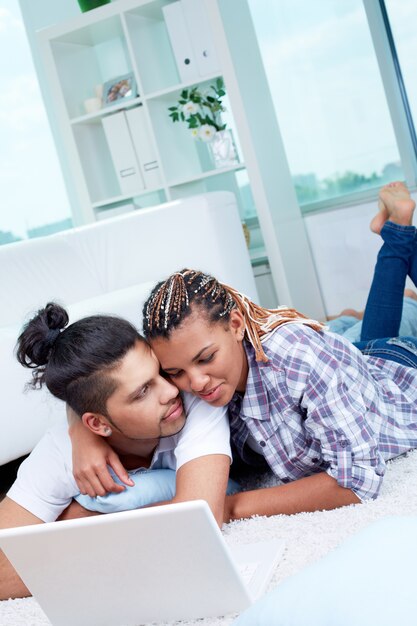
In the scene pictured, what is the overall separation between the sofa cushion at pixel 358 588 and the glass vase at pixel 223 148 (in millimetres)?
2878

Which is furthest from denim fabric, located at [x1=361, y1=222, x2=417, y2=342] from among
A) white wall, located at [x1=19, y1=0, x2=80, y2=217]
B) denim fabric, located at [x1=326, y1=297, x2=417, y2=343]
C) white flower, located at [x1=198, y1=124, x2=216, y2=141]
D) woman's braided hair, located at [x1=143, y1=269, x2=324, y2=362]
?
white wall, located at [x1=19, y1=0, x2=80, y2=217]

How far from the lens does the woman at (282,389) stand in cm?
143

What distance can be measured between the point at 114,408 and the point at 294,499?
36 cm

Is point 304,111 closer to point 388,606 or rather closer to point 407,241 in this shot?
point 407,241

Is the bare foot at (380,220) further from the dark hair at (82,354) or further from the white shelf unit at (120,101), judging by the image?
the white shelf unit at (120,101)

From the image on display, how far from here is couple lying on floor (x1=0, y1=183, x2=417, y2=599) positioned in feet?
4.66

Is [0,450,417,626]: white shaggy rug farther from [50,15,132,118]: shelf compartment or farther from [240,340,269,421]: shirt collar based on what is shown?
[50,15,132,118]: shelf compartment

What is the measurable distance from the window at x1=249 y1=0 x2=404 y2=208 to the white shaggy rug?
255 cm

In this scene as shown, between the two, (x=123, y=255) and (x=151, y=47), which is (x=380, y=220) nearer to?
(x=123, y=255)

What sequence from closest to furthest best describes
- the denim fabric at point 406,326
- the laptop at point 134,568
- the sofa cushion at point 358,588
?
the sofa cushion at point 358,588 < the laptop at point 134,568 < the denim fabric at point 406,326

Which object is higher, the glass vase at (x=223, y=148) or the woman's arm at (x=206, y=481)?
the glass vase at (x=223, y=148)

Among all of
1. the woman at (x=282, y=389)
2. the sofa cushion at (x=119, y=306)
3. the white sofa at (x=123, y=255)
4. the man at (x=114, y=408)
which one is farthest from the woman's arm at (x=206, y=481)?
the white sofa at (x=123, y=255)

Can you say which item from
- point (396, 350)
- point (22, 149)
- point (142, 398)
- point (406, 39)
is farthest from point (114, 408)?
point (22, 149)

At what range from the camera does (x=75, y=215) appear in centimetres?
465
